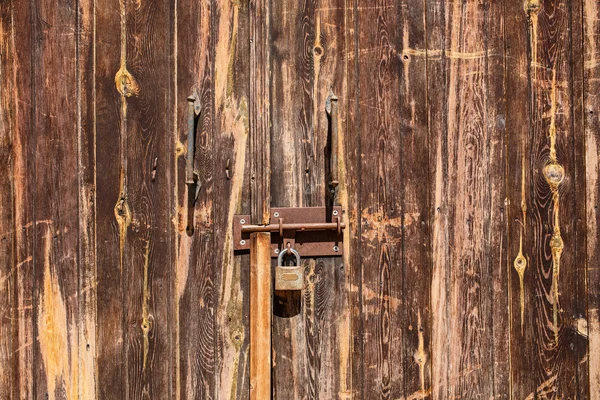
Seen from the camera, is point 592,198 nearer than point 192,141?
No

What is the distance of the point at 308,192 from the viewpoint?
1.36 m

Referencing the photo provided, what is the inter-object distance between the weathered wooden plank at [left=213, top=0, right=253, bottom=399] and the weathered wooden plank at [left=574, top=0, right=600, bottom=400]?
907 millimetres

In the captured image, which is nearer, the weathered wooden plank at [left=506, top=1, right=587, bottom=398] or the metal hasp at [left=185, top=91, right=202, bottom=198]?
the metal hasp at [left=185, top=91, right=202, bottom=198]

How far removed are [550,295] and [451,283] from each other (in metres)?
0.28

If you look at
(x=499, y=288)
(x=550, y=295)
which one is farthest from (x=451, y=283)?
(x=550, y=295)

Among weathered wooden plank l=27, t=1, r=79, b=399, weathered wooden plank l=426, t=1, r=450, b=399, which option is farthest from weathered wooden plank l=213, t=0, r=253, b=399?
weathered wooden plank l=426, t=1, r=450, b=399

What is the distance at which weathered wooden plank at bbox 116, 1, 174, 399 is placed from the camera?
1326mm

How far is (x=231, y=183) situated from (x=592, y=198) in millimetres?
991

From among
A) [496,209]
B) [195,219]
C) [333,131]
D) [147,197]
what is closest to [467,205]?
[496,209]

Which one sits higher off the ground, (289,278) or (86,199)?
(86,199)

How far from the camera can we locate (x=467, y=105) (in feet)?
4.48

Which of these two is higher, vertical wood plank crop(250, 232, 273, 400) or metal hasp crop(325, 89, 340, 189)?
metal hasp crop(325, 89, 340, 189)

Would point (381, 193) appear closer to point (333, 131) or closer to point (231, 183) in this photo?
point (333, 131)

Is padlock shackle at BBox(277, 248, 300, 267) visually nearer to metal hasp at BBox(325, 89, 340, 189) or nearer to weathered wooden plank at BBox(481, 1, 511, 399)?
metal hasp at BBox(325, 89, 340, 189)
